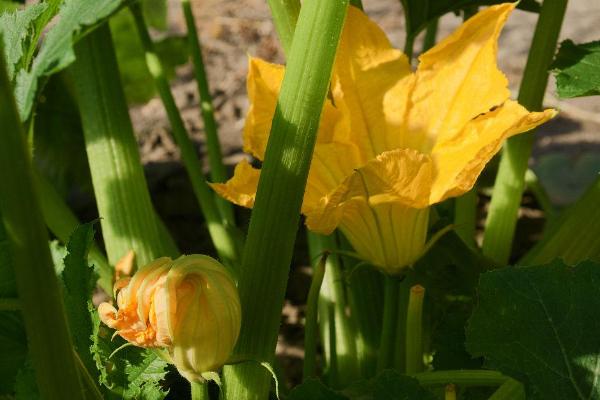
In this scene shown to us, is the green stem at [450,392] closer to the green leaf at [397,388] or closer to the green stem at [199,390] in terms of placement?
the green leaf at [397,388]

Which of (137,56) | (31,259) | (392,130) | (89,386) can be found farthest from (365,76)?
(137,56)

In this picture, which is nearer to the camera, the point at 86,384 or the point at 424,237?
the point at 86,384

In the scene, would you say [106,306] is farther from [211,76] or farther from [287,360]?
[211,76]

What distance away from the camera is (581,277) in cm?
107

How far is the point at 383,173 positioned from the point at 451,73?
25cm

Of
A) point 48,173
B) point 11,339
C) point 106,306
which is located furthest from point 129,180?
point 48,173

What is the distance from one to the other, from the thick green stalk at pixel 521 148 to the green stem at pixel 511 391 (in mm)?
404

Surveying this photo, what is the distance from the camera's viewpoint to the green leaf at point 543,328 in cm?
102

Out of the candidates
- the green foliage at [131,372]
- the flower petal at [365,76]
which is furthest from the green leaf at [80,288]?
the flower petal at [365,76]

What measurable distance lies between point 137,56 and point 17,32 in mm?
1413

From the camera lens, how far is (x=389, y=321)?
1.31 meters

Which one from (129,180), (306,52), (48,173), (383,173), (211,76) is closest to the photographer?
(306,52)

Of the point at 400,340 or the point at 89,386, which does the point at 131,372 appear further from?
the point at 400,340

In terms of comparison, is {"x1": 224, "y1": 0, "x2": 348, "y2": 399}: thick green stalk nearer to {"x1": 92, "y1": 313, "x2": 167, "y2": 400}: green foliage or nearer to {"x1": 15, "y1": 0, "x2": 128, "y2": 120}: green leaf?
{"x1": 92, "y1": 313, "x2": 167, "y2": 400}: green foliage
